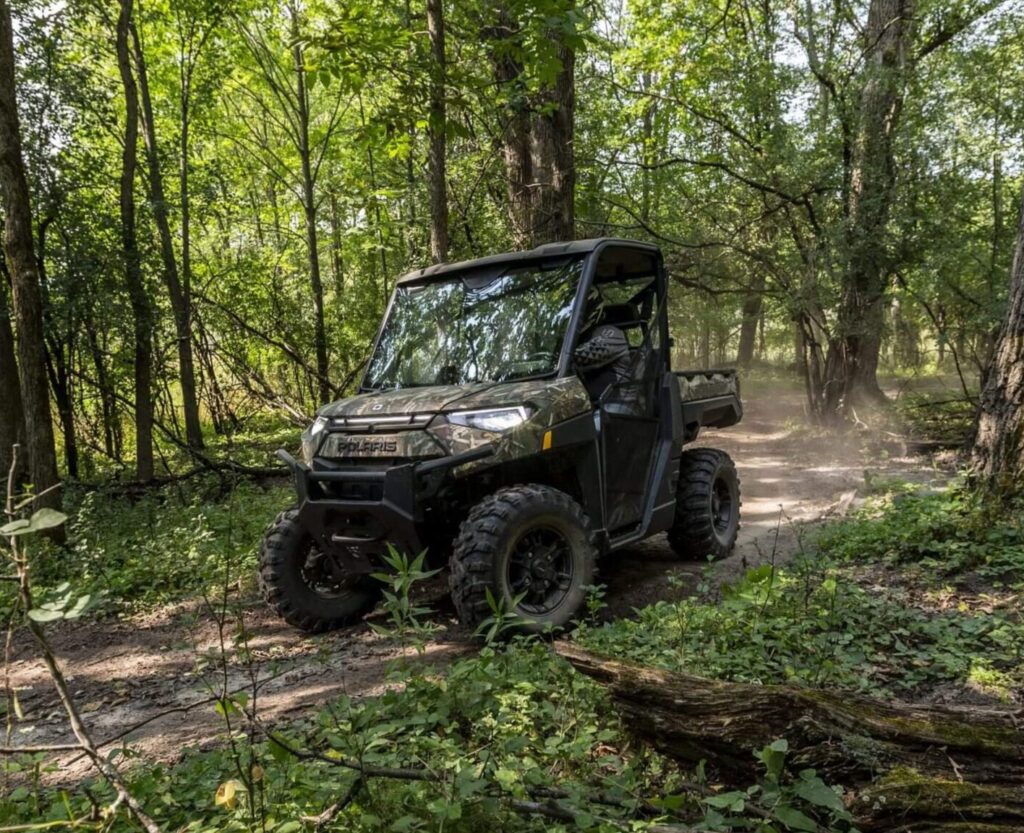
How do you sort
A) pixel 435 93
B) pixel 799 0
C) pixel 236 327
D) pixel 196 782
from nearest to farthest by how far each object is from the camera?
pixel 196 782 < pixel 435 93 < pixel 799 0 < pixel 236 327

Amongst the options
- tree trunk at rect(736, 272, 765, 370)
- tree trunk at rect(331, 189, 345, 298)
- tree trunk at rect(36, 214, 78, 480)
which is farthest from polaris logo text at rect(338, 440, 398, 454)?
tree trunk at rect(331, 189, 345, 298)

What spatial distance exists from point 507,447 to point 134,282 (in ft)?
26.9

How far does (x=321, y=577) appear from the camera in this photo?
513 cm

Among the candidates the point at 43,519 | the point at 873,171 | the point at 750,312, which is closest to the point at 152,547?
the point at 43,519

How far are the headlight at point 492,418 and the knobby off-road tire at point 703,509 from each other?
7.44 feet

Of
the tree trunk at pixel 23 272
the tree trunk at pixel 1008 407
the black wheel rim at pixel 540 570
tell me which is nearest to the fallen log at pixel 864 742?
the black wheel rim at pixel 540 570

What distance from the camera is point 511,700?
114 inches

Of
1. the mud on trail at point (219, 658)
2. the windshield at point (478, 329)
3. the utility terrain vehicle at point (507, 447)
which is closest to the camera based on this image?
the mud on trail at point (219, 658)

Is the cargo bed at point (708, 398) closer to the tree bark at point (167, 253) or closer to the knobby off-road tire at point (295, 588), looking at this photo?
the knobby off-road tire at point (295, 588)

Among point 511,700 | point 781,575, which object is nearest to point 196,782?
point 511,700

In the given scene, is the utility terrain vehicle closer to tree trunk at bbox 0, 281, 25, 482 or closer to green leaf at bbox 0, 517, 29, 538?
green leaf at bbox 0, 517, 29, 538

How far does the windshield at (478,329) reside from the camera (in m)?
5.03

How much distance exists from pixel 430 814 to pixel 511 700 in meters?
0.85

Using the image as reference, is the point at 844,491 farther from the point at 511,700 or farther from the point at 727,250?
the point at 511,700
